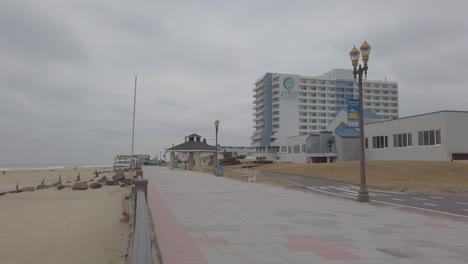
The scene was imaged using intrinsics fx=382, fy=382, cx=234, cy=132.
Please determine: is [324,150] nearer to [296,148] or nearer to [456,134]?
[296,148]

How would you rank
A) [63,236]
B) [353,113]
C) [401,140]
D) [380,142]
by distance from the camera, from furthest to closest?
[380,142] → [401,140] → [353,113] → [63,236]

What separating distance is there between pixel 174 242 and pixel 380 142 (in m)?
44.3

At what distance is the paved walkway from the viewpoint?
649 cm

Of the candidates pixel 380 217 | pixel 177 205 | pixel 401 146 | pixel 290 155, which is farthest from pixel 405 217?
pixel 290 155

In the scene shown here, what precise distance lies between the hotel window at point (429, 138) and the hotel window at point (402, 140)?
1438 mm

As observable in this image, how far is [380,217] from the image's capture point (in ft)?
38.1

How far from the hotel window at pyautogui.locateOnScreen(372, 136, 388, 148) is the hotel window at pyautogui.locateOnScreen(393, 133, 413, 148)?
1739 millimetres

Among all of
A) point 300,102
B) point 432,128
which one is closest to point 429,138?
point 432,128

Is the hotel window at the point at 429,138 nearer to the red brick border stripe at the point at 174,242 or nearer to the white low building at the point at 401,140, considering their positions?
the white low building at the point at 401,140

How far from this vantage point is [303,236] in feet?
26.9

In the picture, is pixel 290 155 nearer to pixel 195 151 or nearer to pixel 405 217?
pixel 195 151

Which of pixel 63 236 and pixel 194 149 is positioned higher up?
pixel 194 149

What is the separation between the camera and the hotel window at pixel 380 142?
46.2 m

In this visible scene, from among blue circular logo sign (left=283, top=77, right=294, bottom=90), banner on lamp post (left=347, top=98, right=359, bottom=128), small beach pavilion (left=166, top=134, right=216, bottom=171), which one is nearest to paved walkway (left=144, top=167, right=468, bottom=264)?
banner on lamp post (left=347, top=98, right=359, bottom=128)
